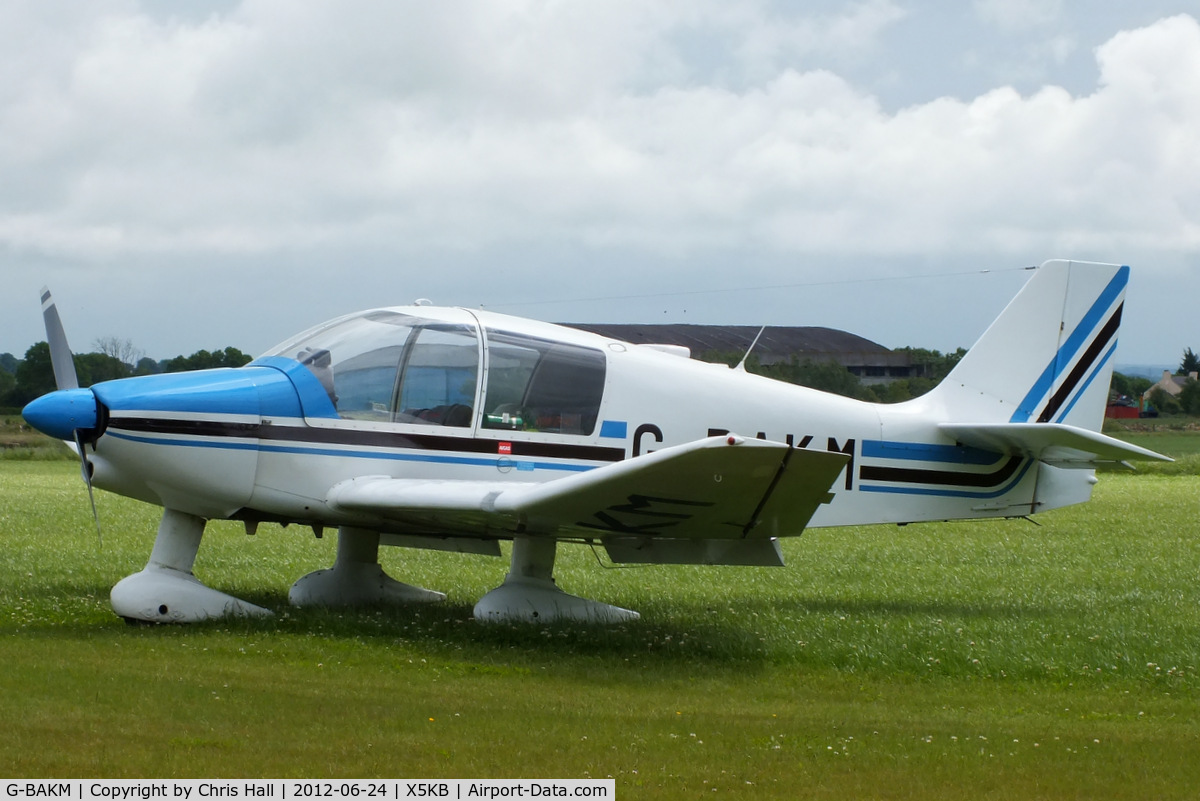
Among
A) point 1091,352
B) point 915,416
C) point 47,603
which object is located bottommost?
point 47,603

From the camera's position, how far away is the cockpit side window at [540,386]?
855 centimetres

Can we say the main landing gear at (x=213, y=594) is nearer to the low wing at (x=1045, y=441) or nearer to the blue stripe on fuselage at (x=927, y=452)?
the blue stripe on fuselage at (x=927, y=452)

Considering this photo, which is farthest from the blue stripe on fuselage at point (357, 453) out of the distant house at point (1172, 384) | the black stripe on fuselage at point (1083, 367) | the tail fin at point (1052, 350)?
the distant house at point (1172, 384)

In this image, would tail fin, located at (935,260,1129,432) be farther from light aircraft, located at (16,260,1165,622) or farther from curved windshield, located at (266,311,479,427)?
curved windshield, located at (266,311,479,427)

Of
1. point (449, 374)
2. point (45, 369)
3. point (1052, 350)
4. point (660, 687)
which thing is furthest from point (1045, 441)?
point (45, 369)

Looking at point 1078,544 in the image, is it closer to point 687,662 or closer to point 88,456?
point 687,662

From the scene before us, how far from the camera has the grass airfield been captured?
491 centimetres

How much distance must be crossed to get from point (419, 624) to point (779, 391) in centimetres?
334

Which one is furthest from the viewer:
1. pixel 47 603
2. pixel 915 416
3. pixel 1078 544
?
pixel 1078 544

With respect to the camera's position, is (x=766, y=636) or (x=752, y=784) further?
(x=766, y=636)

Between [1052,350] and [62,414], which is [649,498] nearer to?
[62,414]

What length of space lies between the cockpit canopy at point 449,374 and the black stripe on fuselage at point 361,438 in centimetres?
12

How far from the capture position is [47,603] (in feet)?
29.3

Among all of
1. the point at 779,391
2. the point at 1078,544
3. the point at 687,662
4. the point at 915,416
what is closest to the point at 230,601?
the point at 687,662
